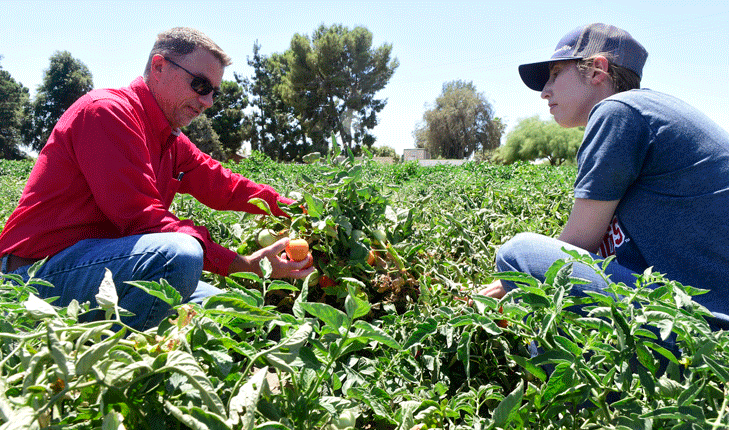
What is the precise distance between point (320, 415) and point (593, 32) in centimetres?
171

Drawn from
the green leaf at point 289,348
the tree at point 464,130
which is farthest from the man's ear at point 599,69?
the tree at point 464,130

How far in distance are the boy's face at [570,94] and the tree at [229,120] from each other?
1608 inches

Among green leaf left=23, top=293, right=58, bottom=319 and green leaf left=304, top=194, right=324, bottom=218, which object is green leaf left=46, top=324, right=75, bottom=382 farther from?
green leaf left=304, top=194, right=324, bottom=218

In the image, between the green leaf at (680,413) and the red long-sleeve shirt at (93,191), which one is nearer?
the green leaf at (680,413)

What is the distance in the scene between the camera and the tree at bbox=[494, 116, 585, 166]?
38.2 metres

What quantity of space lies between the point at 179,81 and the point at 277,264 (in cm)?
98

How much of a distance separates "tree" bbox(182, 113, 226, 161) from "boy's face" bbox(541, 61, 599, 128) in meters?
35.3

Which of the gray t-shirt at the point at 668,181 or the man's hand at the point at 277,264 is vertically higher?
the gray t-shirt at the point at 668,181

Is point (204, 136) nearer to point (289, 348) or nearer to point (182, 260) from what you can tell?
point (182, 260)

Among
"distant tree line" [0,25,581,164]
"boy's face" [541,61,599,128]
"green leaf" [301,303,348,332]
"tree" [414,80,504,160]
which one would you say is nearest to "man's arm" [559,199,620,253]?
"boy's face" [541,61,599,128]

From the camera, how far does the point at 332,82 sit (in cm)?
3997

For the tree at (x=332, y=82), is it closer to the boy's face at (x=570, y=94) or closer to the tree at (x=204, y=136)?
the tree at (x=204, y=136)

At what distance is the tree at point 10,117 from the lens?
4428 cm

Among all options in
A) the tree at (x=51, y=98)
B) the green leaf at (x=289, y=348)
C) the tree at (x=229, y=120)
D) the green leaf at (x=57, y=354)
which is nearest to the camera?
the green leaf at (x=57, y=354)
